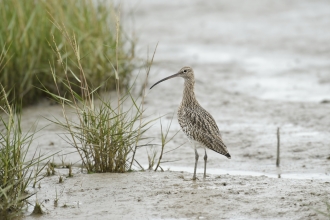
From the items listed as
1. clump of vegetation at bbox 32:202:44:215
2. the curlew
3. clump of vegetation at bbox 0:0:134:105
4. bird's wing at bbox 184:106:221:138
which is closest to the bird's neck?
the curlew

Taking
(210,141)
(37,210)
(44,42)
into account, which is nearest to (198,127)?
(210,141)

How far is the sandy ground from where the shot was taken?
6109mm

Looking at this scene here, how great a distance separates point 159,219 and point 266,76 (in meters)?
6.80

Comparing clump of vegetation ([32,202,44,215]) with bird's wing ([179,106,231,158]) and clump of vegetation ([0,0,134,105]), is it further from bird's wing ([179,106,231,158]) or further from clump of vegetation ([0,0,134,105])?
clump of vegetation ([0,0,134,105])

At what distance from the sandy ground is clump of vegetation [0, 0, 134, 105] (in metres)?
0.50

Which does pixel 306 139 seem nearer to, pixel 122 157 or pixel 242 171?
pixel 242 171

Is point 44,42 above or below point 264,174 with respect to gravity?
above

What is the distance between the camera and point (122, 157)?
23.0 feet

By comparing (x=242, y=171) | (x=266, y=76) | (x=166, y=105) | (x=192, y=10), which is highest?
(x=192, y=10)

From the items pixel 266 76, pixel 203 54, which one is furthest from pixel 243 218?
pixel 203 54

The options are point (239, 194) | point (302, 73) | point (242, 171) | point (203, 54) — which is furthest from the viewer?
point (203, 54)

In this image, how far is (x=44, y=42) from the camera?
32.5ft

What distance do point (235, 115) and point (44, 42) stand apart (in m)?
2.94

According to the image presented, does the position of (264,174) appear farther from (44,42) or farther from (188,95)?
(44,42)
